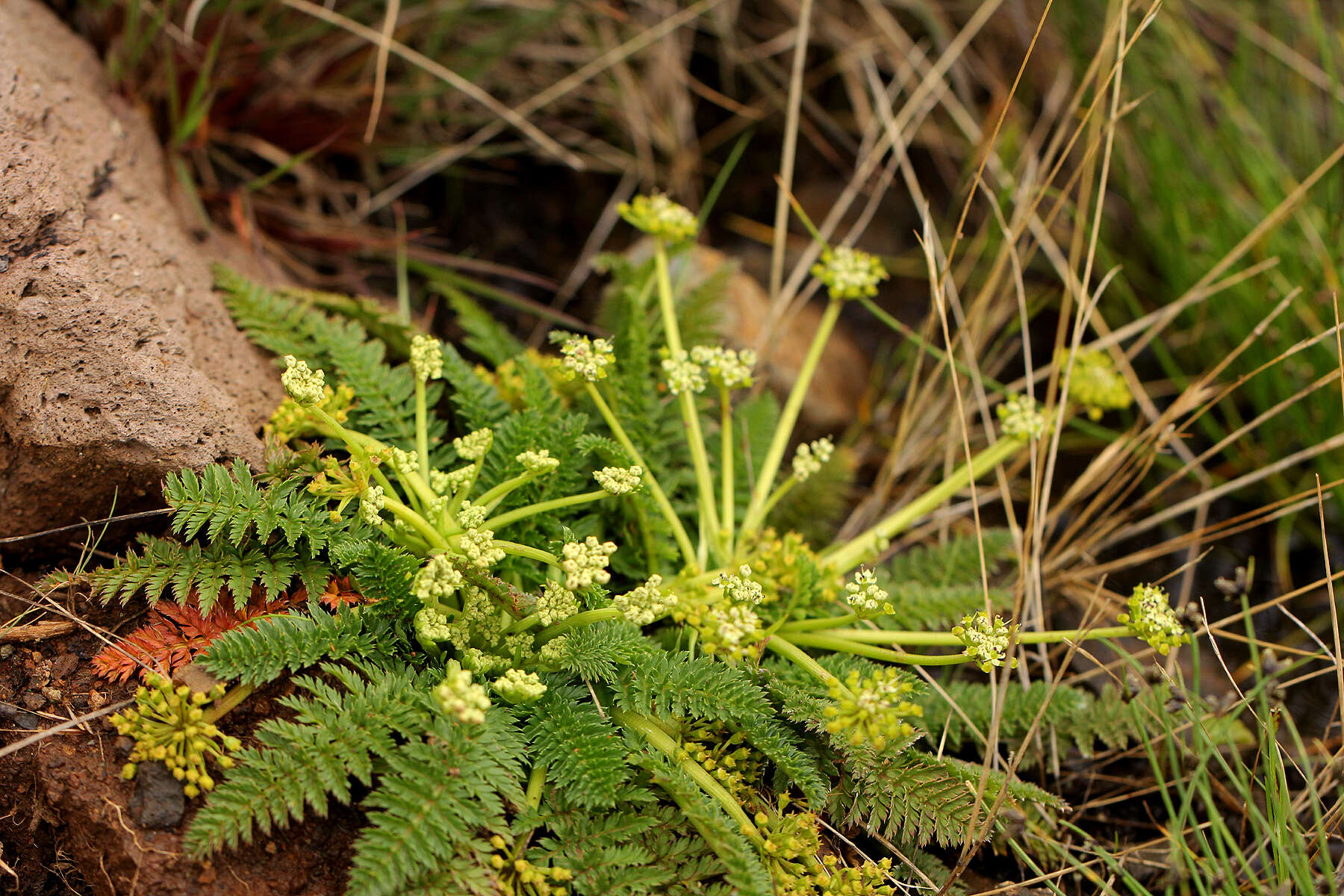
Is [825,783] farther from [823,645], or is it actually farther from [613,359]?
[613,359]

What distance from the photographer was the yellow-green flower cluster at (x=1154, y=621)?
6.74 ft

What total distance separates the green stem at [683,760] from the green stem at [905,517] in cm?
→ 61

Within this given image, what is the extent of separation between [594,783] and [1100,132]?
228 centimetres

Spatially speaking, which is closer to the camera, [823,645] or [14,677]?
[14,677]

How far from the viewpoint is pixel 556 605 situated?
79.2 inches

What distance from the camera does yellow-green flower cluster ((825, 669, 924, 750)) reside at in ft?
6.19

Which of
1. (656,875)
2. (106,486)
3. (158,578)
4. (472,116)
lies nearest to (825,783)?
(656,875)

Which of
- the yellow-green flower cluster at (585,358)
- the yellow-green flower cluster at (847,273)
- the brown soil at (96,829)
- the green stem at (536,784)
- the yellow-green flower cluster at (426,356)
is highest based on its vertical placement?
the yellow-green flower cluster at (847,273)

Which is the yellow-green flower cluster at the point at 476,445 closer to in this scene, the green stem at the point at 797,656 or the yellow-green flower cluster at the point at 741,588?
the yellow-green flower cluster at the point at 741,588

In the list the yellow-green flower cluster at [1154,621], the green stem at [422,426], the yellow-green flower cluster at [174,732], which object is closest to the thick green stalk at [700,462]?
the green stem at [422,426]

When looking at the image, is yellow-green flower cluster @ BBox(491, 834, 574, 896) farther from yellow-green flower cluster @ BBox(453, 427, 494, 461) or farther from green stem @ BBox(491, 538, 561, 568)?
yellow-green flower cluster @ BBox(453, 427, 494, 461)

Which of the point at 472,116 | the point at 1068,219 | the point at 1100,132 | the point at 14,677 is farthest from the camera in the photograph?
the point at 1068,219

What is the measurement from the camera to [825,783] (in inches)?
86.0

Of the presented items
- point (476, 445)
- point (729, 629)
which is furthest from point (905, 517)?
point (476, 445)
